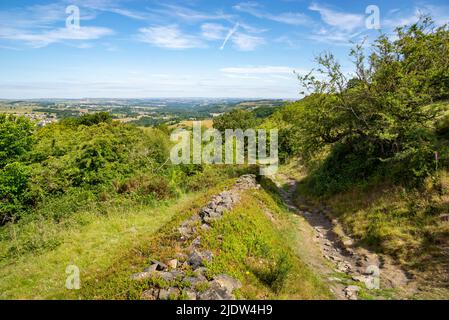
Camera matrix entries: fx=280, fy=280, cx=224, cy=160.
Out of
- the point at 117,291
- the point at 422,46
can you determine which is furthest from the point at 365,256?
the point at 422,46

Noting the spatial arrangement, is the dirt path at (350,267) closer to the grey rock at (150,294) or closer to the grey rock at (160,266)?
the grey rock at (160,266)

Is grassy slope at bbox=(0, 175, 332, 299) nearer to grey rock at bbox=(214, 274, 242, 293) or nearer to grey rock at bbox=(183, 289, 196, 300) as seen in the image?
grey rock at bbox=(214, 274, 242, 293)

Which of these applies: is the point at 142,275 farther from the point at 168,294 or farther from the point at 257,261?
the point at 257,261

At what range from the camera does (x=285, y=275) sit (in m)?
6.74

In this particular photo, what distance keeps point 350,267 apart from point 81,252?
31.9 ft

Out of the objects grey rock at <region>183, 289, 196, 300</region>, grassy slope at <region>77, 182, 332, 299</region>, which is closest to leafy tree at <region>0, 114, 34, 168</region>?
grassy slope at <region>77, 182, 332, 299</region>

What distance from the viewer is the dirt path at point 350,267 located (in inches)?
303

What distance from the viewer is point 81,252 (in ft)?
34.6

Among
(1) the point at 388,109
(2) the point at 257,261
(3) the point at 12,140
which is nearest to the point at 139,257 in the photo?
(2) the point at 257,261

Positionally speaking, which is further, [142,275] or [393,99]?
[393,99]

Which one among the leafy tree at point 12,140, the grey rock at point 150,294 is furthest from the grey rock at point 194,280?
the leafy tree at point 12,140

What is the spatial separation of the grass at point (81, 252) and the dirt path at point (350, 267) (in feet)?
17.7
